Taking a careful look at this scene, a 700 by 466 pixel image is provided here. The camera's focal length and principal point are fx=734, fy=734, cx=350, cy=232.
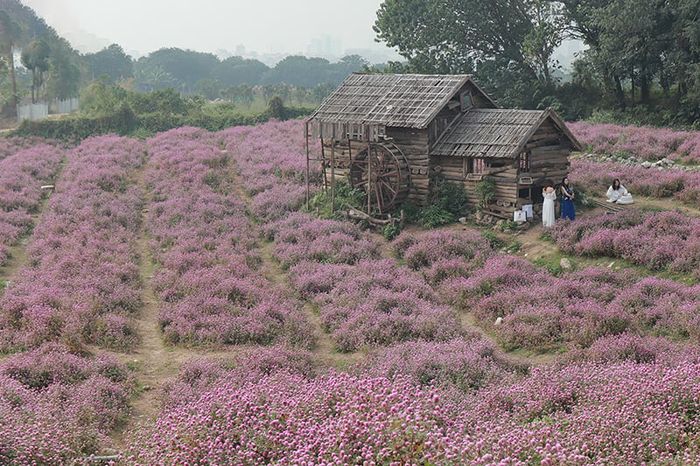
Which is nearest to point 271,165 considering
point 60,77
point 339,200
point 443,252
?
point 339,200

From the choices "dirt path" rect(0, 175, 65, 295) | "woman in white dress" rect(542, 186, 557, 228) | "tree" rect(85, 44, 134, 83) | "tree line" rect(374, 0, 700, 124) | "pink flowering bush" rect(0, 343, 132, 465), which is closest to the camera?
"pink flowering bush" rect(0, 343, 132, 465)

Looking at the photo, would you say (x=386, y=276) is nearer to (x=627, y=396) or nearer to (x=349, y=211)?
(x=349, y=211)

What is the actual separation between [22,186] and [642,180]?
1132 inches

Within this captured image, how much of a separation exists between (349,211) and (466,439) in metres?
21.0

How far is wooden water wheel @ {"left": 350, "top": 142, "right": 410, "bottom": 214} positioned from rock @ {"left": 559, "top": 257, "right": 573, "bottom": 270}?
809 centimetres

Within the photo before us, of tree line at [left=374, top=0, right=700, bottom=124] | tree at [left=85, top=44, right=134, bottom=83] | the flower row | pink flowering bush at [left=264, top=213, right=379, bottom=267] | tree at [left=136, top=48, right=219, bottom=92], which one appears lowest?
the flower row

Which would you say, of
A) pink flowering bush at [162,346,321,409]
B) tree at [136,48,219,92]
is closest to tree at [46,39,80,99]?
tree at [136,48,219,92]

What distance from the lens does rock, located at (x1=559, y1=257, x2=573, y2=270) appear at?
74.5 ft

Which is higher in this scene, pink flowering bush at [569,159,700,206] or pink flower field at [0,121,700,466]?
pink flowering bush at [569,159,700,206]

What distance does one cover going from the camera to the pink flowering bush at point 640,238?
70.3 feet

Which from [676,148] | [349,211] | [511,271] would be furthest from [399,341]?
[676,148]

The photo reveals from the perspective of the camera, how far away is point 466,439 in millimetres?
9242

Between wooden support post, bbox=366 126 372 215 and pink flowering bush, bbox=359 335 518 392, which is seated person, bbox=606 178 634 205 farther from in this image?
pink flowering bush, bbox=359 335 518 392

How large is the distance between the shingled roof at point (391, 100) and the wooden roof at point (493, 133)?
1.19 meters
